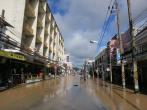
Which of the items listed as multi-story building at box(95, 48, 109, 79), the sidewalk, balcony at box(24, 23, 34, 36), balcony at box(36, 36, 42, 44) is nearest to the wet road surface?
the sidewalk

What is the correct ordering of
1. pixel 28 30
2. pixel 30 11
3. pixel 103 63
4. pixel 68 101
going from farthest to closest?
1. pixel 103 63
2. pixel 30 11
3. pixel 28 30
4. pixel 68 101

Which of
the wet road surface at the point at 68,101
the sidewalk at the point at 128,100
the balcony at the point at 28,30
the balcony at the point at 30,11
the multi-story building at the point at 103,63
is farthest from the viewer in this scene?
the multi-story building at the point at 103,63

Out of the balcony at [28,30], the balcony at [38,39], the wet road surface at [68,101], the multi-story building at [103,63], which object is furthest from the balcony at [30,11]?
the multi-story building at [103,63]

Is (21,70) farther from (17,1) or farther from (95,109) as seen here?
(95,109)

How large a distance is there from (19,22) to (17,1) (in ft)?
12.7

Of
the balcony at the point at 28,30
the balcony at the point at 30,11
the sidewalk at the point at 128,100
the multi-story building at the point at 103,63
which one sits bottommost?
the sidewalk at the point at 128,100

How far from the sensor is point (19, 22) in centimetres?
3372

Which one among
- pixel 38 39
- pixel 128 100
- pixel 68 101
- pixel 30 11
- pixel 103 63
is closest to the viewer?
pixel 68 101

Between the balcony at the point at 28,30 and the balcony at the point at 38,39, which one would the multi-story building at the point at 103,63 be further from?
the balcony at the point at 28,30

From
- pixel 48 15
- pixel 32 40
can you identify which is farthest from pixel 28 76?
pixel 48 15

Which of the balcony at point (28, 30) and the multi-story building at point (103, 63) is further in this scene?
the multi-story building at point (103, 63)

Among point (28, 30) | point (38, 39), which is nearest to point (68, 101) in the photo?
point (28, 30)

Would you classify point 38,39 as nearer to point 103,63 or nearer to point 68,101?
point 103,63

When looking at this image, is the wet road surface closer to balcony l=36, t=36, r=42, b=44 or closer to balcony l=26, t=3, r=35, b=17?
balcony l=26, t=3, r=35, b=17
